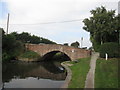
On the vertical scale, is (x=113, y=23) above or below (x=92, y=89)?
above

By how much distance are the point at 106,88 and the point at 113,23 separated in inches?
730

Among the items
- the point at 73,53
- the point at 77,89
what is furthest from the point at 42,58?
the point at 77,89

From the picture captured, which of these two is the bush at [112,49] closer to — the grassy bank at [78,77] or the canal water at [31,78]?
the grassy bank at [78,77]

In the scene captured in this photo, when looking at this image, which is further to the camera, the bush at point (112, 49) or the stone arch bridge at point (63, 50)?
the stone arch bridge at point (63, 50)

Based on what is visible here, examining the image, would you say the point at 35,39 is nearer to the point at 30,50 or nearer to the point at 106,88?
the point at 30,50

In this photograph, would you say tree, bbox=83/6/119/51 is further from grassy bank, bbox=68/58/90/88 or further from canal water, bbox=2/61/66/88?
grassy bank, bbox=68/58/90/88

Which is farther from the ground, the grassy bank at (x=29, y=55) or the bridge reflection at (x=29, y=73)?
the grassy bank at (x=29, y=55)

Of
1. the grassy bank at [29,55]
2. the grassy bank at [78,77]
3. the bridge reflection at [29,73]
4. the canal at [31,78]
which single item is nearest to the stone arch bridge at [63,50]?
the grassy bank at [29,55]

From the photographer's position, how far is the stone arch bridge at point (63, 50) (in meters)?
34.9

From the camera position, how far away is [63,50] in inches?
1512

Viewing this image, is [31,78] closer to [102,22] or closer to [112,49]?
[112,49]

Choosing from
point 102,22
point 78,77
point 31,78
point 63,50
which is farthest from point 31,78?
point 63,50

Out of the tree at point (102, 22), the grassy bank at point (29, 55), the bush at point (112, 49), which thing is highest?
the tree at point (102, 22)

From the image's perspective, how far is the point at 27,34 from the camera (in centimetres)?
7219
